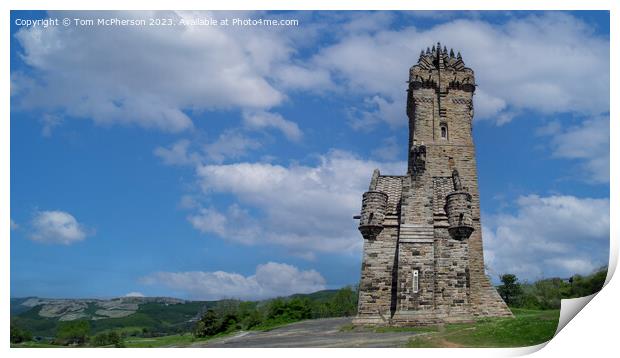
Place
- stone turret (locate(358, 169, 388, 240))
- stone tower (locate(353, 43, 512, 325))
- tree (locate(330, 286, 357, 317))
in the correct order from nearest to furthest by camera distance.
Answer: stone tower (locate(353, 43, 512, 325)) < stone turret (locate(358, 169, 388, 240)) < tree (locate(330, 286, 357, 317))

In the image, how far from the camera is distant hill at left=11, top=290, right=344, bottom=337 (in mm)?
40722

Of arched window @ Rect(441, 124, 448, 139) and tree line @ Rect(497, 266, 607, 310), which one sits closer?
arched window @ Rect(441, 124, 448, 139)

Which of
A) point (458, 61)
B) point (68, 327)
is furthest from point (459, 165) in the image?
point (68, 327)

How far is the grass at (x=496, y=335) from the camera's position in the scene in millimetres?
15266

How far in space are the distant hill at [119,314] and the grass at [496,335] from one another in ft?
93.6

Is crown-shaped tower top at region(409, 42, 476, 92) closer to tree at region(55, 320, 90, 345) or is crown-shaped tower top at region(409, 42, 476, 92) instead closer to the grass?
the grass

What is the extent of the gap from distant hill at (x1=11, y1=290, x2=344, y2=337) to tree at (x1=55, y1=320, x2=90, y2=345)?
765 mm

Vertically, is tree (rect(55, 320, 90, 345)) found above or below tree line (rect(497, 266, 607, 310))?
below

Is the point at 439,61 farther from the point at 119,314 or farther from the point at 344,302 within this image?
the point at 119,314

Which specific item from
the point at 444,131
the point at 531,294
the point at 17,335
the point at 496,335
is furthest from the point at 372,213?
the point at 531,294

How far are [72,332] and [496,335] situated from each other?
2925 cm

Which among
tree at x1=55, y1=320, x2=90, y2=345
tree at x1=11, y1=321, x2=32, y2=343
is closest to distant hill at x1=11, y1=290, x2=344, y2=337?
tree at x1=55, y1=320, x2=90, y2=345

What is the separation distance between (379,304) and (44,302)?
115ft
